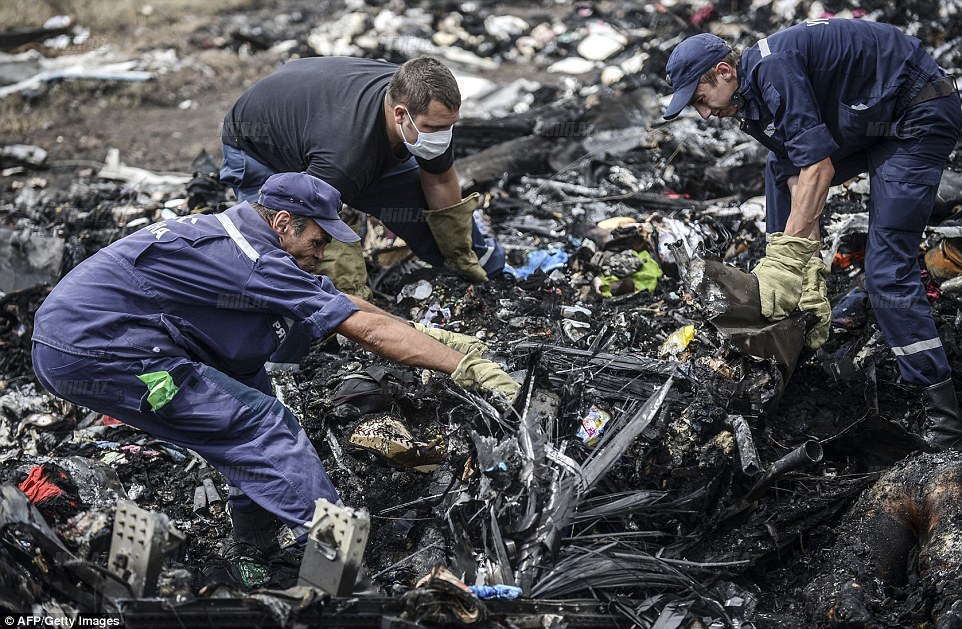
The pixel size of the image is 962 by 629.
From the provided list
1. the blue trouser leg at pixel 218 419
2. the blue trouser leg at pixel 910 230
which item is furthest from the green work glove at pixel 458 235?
the blue trouser leg at pixel 910 230

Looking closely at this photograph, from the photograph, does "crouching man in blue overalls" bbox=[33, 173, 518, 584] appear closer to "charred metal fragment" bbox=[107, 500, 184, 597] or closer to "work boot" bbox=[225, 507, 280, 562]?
"work boot" bbox=[225, 507, 280, 562]

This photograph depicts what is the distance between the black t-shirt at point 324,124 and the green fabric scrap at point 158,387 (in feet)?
4.56

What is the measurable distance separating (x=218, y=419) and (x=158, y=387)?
250 millimetres

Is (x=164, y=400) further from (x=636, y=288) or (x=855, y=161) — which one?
(x=855, y=161)

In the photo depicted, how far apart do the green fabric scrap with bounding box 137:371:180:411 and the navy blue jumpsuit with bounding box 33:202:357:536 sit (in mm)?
26

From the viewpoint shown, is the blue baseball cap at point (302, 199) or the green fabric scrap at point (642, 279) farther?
the green fabric scrap at point (642, 279)

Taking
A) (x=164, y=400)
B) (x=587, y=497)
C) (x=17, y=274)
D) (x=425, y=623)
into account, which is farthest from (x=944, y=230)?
(x=17, y=274)

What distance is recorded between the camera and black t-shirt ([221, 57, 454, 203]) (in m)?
4.09

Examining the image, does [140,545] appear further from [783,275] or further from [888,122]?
[888,122]

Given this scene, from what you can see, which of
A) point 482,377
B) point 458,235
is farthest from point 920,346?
point 458,235

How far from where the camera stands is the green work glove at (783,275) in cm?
367

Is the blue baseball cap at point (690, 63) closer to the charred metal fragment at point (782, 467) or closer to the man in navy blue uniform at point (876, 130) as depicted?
the man in navy blue uniform at point (876, 130)

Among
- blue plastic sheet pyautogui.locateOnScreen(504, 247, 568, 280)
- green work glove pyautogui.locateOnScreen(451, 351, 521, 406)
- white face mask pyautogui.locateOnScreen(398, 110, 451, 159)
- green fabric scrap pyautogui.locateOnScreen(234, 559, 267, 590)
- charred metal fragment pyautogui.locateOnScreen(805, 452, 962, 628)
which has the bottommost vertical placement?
blue plastic sheet pyautogui.locateOnScreen(504, 247, 568, 280)

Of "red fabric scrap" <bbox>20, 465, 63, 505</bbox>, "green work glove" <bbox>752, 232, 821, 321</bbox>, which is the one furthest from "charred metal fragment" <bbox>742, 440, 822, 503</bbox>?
"red fabric scrap" <bbox>20, 465, 63, 505</bbox>
